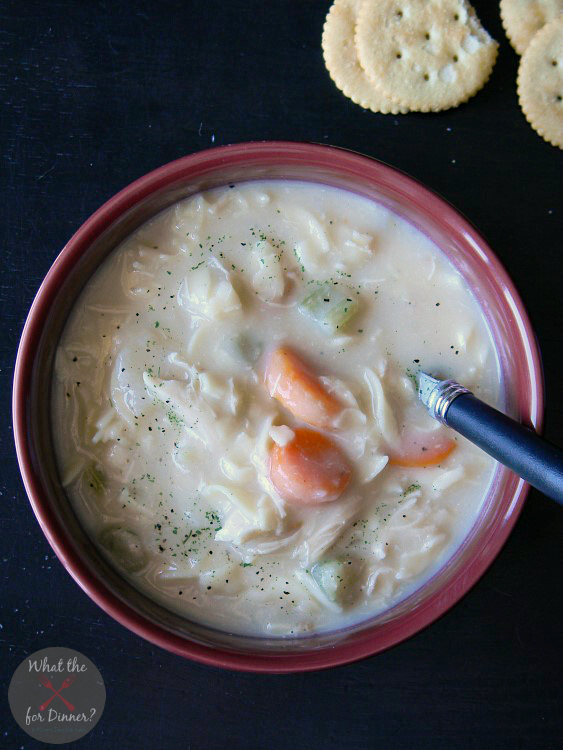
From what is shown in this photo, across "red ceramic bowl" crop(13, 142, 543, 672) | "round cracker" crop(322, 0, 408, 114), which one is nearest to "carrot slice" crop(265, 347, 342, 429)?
"red ceramic bowl" crop(13, 142, 543, 672)

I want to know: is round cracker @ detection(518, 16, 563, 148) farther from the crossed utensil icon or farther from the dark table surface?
the crossed utensil icon

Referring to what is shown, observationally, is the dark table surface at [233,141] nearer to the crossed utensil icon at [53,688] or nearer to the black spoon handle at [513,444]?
the crossed utensil icon at [53,688]

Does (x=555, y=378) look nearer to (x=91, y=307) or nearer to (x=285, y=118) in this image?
(x=285, y=118)

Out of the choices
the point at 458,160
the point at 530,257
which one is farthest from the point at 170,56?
the point at 530,257

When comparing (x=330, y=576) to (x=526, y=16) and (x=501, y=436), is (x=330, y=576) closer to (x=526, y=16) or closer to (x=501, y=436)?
(x=501, y=436)

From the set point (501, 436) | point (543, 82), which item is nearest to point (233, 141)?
point (543, 82)
